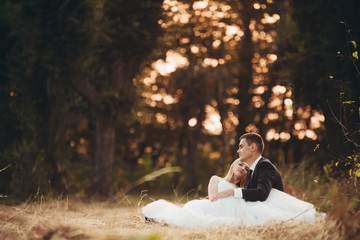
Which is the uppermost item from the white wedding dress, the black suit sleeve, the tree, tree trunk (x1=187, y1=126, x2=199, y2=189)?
the tree

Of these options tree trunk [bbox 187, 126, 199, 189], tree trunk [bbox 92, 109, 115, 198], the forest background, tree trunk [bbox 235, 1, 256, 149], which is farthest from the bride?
tree trunk [bbox 187, 126, 199, 189]

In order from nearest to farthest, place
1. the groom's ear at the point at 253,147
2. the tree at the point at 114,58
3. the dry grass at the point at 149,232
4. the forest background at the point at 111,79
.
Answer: the dry grass at the point at 149,232
the groom's ear at the point at 253,147
the forest background at the point at 111,79
the tree at the point at 114,58

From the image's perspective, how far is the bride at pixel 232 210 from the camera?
5621 millimetres

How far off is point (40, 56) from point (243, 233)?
9.85 m

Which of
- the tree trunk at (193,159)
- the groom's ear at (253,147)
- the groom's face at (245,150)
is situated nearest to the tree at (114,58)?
the groom's face at (245,150)

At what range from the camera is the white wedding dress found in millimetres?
5617

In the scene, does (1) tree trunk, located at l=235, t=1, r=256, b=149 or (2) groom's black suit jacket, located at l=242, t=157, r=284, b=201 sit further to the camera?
(1) tree trunk, located at l=235, t=1, r=256, b=149

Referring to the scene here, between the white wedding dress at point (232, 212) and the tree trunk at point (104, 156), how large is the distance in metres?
7.90

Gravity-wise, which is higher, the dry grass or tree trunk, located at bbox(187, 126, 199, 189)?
the dry grass

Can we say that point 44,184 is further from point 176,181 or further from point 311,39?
point 176,181

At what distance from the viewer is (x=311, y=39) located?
33.9 feet

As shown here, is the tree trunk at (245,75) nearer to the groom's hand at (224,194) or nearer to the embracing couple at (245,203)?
the embracing couple at (245,203)

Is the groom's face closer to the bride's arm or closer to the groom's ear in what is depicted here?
the groom's ear

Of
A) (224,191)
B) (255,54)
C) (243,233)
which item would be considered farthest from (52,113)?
(255,54)
